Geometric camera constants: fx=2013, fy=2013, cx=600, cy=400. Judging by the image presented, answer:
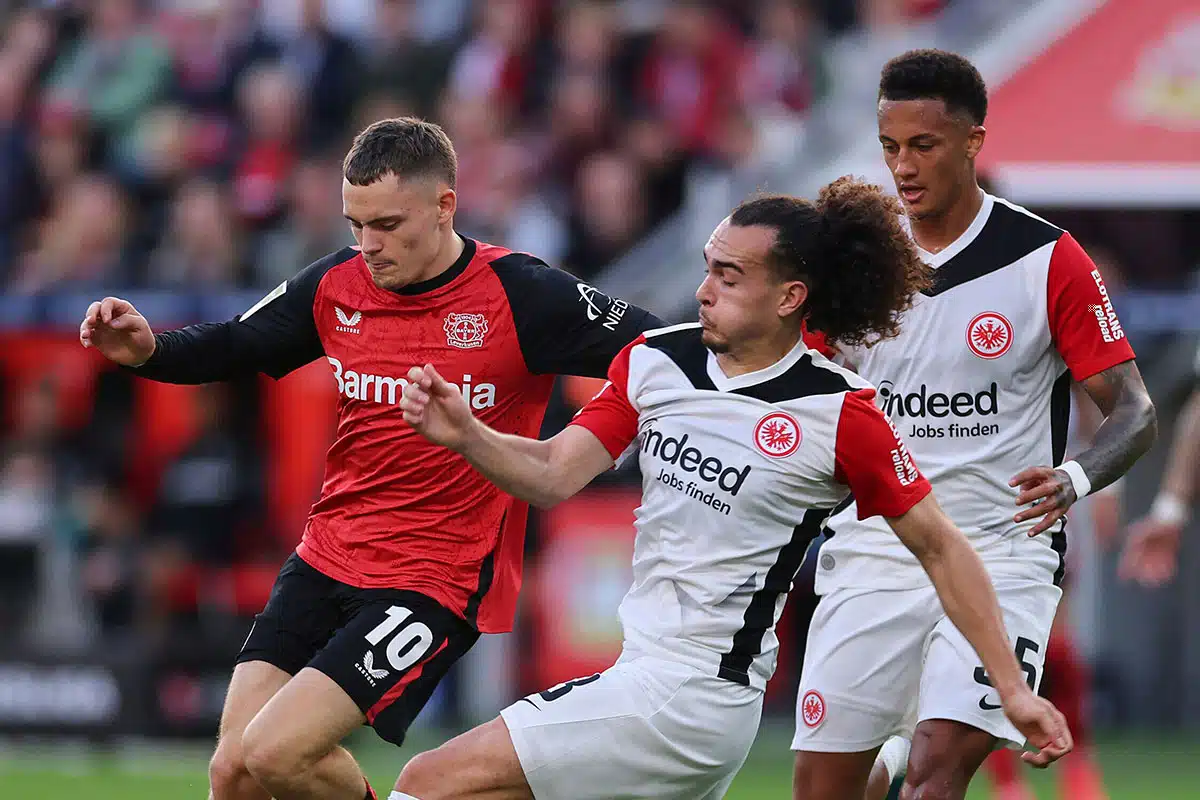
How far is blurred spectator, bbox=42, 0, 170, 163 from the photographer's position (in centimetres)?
1530

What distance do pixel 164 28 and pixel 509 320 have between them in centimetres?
1062

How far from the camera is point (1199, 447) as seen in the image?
7801 millimetres

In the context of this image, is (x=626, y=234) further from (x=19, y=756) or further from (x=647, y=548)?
(x=647, y=548)

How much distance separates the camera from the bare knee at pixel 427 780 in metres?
4.99

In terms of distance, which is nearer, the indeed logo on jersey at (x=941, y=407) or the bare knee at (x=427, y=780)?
the bare knee at (x=427, y=780)

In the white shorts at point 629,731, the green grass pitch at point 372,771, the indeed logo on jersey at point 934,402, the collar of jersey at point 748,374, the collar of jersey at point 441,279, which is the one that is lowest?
the green grass pitch at point 372,771

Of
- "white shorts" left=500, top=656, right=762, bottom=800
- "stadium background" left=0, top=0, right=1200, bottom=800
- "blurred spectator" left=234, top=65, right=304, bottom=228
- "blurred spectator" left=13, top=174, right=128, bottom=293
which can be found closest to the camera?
"white shorts" left=500, top=656, right=762, bottom=800

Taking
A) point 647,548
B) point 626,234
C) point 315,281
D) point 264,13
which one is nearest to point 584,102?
point 626,234

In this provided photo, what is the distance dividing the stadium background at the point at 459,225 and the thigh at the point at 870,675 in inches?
184

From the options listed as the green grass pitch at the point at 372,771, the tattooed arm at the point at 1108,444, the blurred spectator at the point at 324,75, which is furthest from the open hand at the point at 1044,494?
the blurred spectator at the point at 324,75

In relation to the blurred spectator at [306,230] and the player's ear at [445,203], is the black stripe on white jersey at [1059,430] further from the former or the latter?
the blurred spectator at [306,230]

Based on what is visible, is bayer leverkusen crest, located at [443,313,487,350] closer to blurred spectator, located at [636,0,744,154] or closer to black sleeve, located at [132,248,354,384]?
black sleeve, located at [132,248,354,384]

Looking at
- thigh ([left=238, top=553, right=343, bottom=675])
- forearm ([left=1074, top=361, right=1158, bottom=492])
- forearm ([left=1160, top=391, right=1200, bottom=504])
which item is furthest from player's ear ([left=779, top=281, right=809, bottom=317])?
forearm ([left=1160, top=391, right=1200, bottom=504])

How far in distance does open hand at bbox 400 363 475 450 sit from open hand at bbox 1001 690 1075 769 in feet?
4.99
